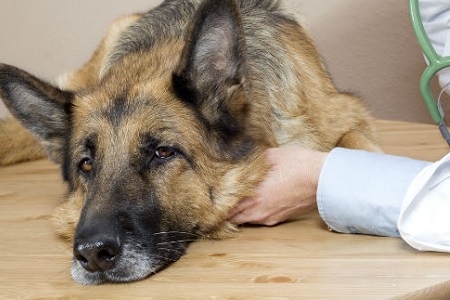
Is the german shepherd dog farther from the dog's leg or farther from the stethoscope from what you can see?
the dog's leg

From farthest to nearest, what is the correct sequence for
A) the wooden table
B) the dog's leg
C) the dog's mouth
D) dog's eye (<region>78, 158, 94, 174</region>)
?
the dog's leg → dog's eye (<region>78, 158, 94, 174</region>) → the dog's mouth → the wooden table

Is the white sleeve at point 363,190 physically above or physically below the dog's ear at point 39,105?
below

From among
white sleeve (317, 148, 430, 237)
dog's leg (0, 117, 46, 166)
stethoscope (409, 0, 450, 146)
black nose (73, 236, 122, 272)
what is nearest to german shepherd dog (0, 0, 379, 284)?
black nose (73, 236, 122, 272)

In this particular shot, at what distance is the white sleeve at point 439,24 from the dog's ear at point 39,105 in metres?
1.07

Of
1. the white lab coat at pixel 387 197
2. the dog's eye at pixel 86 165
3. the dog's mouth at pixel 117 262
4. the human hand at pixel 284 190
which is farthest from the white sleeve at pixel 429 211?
the dog's eye at pixel 86 165

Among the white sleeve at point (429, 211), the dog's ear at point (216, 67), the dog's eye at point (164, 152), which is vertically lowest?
the white sleeve at point (429, 211)

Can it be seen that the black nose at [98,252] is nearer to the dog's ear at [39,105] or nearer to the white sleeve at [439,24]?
the dog's ear at [39,105]

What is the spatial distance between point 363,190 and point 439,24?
2.38 ft

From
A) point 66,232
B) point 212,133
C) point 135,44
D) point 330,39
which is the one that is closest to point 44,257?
point 66,232

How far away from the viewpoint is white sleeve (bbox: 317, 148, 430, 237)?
188cm

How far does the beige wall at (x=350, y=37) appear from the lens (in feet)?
11.4

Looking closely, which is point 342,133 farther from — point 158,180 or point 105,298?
point 105,298

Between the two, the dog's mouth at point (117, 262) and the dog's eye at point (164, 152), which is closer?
the dog's mouth at point (117, 262)

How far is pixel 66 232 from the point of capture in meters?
2.13
